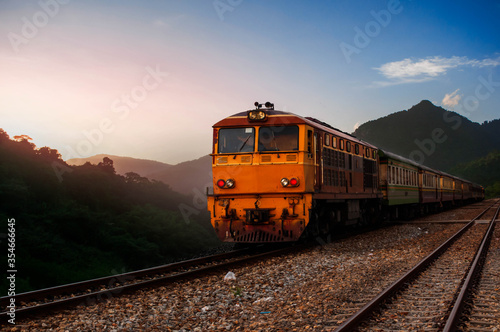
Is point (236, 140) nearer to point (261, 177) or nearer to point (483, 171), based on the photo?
point (261, 177)

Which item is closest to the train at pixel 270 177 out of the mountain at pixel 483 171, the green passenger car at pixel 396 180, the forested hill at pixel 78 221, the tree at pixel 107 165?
the forested hill at pixel 78 221

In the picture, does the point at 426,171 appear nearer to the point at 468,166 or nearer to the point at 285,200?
the point at 285,200

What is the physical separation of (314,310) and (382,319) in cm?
95

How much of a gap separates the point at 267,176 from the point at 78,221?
1279 centimetres

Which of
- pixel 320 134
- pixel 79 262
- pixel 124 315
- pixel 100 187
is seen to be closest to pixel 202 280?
pixel 124 315

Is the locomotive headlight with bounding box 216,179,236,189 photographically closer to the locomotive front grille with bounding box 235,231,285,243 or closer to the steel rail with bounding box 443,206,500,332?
the locomotive front grille with bounding box 235,231,285,243

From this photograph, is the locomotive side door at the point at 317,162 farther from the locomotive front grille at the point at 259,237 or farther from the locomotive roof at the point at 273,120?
the locomotive front grille at the point at 259,237

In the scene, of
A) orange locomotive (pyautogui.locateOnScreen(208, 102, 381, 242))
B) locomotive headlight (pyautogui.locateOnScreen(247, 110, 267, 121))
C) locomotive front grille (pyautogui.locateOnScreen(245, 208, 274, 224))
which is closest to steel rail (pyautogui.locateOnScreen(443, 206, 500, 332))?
orange locomotive (pyautogui.locateOnScreen(208, 102, 381, 242))

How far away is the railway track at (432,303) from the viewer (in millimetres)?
5598

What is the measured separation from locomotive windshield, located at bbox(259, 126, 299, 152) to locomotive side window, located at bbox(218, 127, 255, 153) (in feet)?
0.92

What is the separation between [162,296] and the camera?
286 inches

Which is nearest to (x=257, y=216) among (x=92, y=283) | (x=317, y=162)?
(x=317, y=162)

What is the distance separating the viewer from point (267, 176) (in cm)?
1206

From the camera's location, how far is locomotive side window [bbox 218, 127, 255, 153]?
40.7 ft
